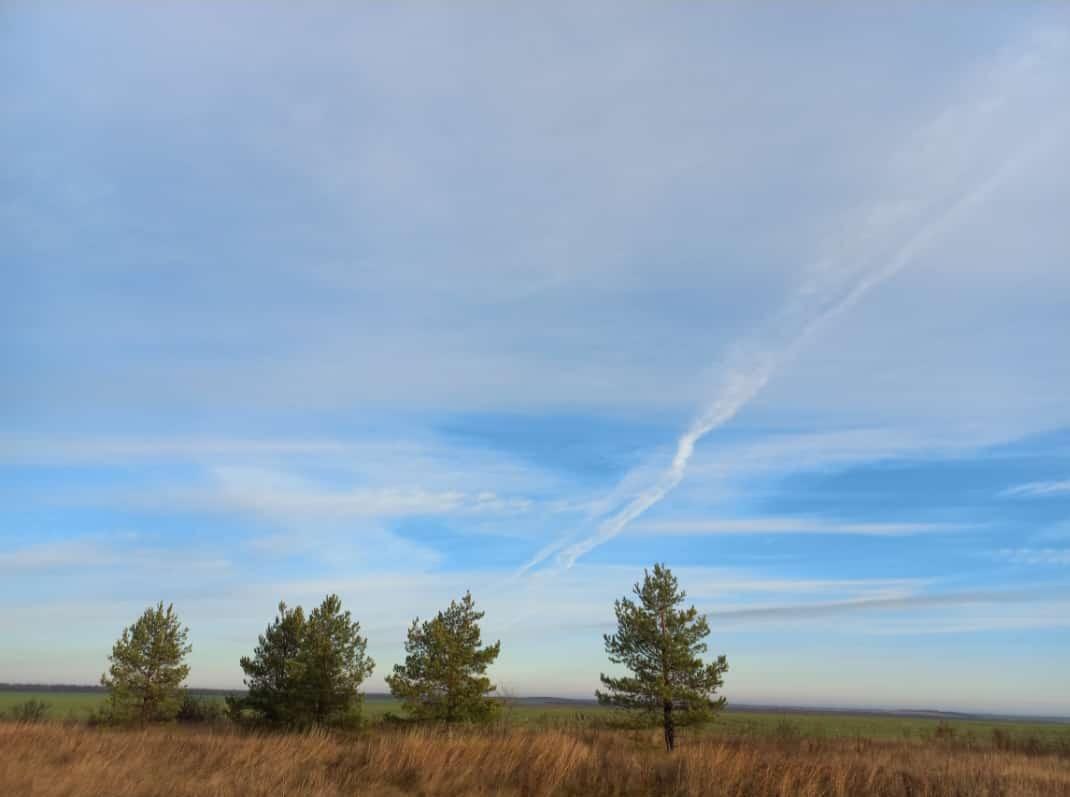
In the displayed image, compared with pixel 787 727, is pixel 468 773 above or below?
above

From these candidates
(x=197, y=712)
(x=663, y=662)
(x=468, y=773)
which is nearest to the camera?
(x=468, y=773)

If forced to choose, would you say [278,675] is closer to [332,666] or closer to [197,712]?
[332,666]

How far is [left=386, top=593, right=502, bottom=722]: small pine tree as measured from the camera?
27.6m

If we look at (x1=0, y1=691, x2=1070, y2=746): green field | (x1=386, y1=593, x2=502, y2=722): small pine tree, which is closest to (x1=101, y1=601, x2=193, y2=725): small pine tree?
(x1=0, y1=691, x2=1070, y2=746): green field

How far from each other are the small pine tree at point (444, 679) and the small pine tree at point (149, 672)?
14379mm

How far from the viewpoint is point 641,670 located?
2778cm

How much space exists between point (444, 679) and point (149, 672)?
1709 cm

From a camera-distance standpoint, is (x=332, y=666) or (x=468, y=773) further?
(x=332, y=666)

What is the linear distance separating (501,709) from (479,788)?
22094mm

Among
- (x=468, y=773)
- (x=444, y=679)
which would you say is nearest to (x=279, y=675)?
(x=444, y=679)

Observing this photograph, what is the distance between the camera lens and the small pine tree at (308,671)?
98.1ft

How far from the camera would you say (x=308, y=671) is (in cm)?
3025

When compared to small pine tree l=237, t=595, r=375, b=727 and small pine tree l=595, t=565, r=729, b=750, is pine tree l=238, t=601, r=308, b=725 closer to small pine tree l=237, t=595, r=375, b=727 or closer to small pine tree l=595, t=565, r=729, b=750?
small pine tree l=237, t=595, r=375, b=727

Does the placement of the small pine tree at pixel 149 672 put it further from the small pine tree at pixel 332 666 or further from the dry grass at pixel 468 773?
the dry grass at pixel 468 773
